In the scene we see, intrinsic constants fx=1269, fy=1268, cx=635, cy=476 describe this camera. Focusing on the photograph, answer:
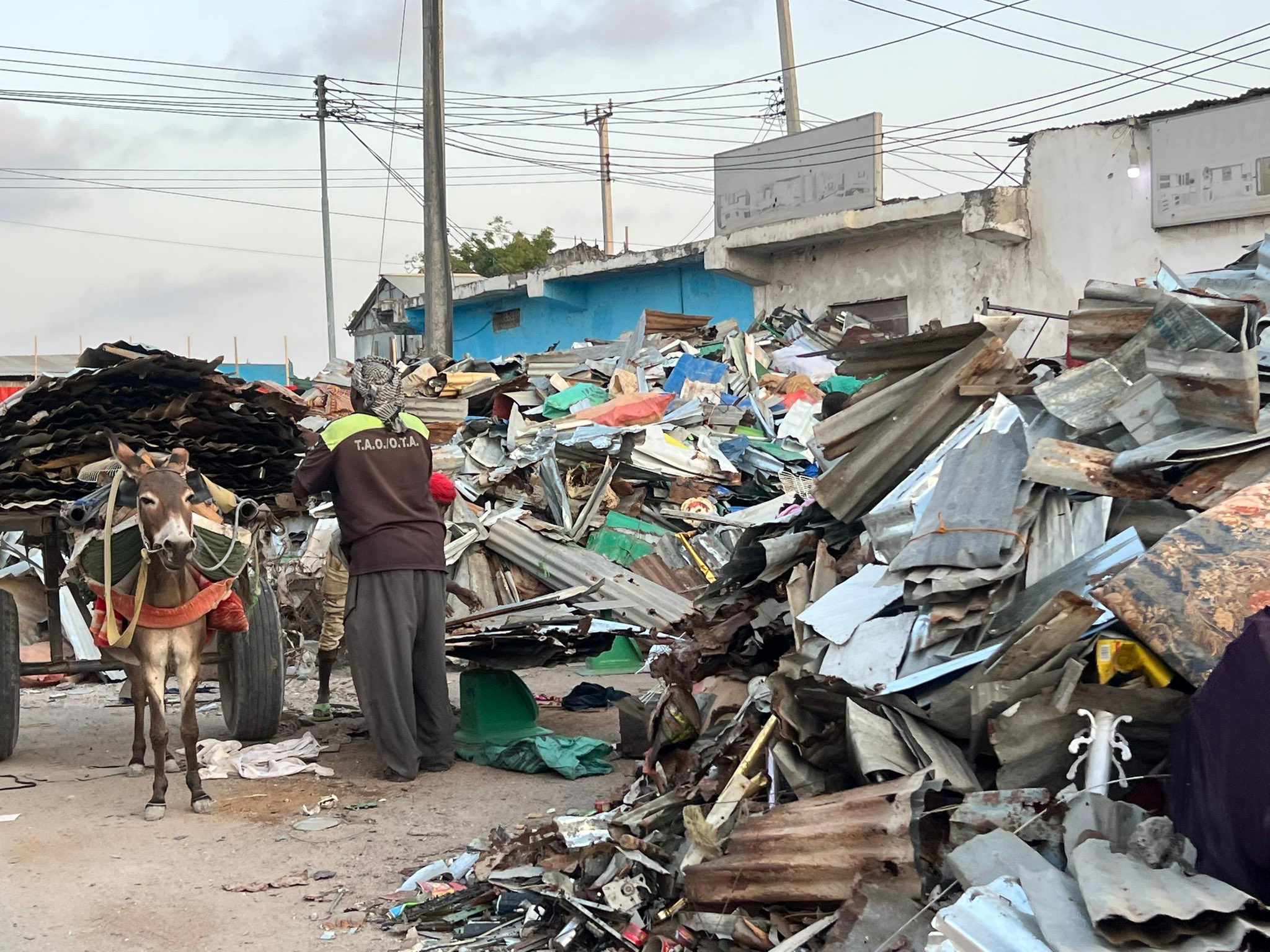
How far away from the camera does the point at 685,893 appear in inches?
168

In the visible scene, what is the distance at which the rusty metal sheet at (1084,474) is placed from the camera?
4.90 meters

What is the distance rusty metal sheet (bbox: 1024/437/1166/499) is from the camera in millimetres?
4902

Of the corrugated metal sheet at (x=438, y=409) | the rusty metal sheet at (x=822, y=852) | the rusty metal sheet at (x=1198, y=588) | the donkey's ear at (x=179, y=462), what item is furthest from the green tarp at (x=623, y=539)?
the rusty metal sheet at (x=1198, y=588)

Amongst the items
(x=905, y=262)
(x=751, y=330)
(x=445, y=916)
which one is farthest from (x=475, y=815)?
(x=905, y=262)

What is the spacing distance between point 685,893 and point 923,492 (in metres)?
2.18

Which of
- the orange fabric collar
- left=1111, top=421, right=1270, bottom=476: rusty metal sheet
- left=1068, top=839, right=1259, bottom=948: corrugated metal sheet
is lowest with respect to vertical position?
left=1068, top=839, right=1259, bottom=948: corrugated metal sheet

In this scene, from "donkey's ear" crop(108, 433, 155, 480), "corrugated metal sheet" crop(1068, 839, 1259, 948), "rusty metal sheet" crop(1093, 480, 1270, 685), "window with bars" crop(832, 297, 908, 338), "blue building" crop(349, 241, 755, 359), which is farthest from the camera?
Answer: "blue building" crop(349, 241, 755, 359)

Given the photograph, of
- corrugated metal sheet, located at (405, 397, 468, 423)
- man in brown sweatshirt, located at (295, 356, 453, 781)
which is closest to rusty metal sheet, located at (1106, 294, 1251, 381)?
man in brown sweatshirt, located at (295, 356, 453, 781)

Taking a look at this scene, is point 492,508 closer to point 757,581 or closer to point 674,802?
point 757,581

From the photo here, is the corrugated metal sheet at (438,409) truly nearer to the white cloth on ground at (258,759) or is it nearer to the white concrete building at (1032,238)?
the white cloth on ground at (258,759)

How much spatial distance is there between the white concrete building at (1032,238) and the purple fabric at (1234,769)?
45.0 feet

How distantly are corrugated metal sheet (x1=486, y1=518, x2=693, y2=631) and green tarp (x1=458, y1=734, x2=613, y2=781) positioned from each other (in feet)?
8.19

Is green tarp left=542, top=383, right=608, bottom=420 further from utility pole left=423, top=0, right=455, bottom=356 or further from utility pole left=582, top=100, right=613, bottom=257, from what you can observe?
utility pole left=582, top=100, right=613, bottom=257

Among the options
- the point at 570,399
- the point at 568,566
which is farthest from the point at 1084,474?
the point at 570,399
